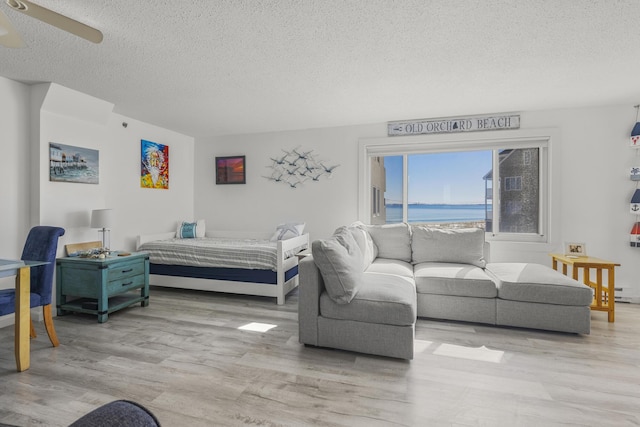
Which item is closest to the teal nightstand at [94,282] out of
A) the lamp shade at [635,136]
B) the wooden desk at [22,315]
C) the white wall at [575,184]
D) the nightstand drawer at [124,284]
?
the nightstand drawer at [124,284]

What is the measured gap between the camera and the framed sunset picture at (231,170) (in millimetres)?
4945

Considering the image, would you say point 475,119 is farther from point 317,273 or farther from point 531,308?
point 317,273

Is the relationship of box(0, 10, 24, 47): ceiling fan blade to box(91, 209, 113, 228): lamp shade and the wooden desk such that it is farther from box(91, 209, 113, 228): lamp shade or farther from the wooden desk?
box(91, 209, 113, 228): lamp shade

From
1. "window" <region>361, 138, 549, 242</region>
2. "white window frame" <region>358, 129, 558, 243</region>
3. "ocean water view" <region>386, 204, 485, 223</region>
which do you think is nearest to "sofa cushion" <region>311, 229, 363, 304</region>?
"white window frame" <region>358, 129, 558, 243</region>

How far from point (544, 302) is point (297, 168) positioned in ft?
11.2

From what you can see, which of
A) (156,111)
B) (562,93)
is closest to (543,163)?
(562,93)

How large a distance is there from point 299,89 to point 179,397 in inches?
107

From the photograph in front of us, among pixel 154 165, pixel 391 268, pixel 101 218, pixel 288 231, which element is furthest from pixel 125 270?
pixel 391 268

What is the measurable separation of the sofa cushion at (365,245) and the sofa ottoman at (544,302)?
4.06 feet

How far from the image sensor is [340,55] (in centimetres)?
239

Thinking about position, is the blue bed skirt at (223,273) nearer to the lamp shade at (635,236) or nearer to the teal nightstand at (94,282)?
the teal nightstand at (94,282)

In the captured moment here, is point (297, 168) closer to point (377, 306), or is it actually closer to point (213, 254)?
point (213, 254)

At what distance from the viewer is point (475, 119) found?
3.97 meters

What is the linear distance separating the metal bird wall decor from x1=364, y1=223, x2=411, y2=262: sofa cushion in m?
1.25
